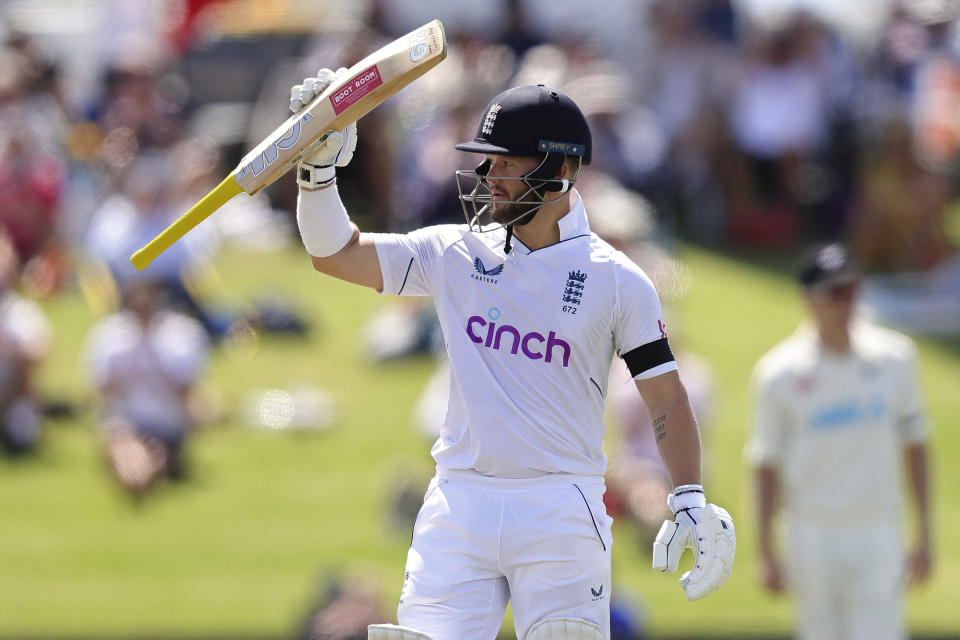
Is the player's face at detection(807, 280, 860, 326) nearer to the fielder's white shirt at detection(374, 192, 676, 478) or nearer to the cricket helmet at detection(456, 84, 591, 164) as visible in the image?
the fielder's white shirt at detection(374, 192, 676, 478)

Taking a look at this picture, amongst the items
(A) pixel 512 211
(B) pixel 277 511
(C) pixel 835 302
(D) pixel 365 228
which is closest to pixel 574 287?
(A) pixel 512 211

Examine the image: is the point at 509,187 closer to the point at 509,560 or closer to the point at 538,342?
the point at 538,342

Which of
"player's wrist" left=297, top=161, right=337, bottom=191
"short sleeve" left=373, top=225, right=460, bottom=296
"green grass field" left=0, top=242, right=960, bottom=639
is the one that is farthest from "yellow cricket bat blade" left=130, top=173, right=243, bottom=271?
"green grass field" left=0, top=242, right=960, bottom=639

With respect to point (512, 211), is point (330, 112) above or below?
above

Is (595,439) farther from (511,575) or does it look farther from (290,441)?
(290,441)

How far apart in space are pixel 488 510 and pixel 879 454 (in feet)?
10.9

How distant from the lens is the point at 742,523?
10.8 m

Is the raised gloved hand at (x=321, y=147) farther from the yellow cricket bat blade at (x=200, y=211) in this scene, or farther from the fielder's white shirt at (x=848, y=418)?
the fielder's white shirt at (x=848, y=418)

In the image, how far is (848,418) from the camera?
7441 mm

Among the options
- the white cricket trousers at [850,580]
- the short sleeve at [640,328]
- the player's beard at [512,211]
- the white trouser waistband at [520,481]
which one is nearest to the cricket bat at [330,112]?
the player's beard at [512,211]

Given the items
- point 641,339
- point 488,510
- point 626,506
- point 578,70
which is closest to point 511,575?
point 488,510

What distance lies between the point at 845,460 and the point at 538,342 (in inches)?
127

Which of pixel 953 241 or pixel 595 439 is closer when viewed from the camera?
pixel 595 439

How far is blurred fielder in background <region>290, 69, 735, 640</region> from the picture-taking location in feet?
15.3
